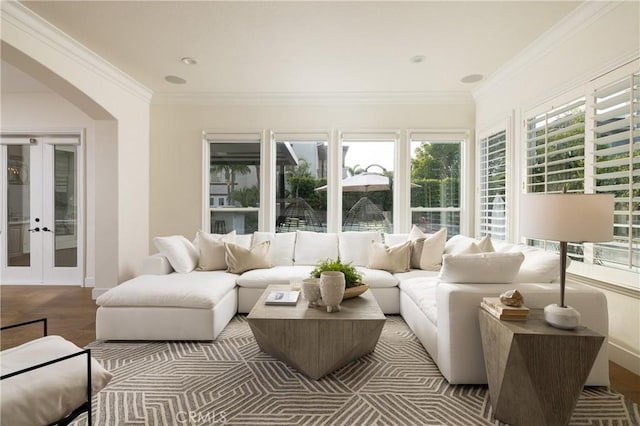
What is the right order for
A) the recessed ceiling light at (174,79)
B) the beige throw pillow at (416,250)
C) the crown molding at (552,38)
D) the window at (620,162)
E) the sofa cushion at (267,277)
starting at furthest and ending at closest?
the recessed ceiling light at (174,79) < the beige throw pillow at (416,250) < the sofa cushion at (267,277) < the crown molding at (552,38) < the window at (620,162)

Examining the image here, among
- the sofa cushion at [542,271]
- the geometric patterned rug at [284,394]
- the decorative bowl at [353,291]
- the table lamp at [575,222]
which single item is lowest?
the geometric patterned rug at [284,394]

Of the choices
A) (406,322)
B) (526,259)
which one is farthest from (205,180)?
(526,259)

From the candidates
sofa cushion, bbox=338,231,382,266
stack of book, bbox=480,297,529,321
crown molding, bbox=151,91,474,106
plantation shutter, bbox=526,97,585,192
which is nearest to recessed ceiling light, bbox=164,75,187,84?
crown molding, bbox=151,91,474,106

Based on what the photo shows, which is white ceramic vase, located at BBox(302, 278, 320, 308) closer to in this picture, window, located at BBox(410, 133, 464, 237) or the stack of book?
the stack of book

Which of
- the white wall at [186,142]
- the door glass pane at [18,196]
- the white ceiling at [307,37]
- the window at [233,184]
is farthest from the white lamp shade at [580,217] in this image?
the door glass pane at [18,196]

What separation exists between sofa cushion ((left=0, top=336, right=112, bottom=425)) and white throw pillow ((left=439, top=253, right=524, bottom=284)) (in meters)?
2.06

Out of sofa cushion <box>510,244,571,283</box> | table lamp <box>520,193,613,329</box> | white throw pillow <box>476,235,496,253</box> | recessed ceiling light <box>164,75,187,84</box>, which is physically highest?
recessed ceiling light <box>164,75,187,84</box>

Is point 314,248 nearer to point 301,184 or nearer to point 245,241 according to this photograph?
point 245,241

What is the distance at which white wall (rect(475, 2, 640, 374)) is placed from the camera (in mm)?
2389

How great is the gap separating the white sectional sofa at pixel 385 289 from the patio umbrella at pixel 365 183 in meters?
0.83

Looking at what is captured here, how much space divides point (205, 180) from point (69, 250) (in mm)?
2296

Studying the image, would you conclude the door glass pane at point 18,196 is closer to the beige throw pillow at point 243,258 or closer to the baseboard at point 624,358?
the beige throw pillow at point 243,258

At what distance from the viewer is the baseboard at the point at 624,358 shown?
2.35 metres

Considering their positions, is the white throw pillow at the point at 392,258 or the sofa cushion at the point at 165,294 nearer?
the sofa cushion at the point at 165,294
